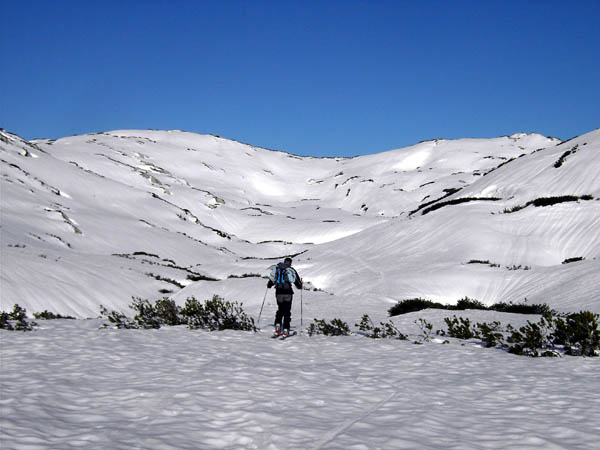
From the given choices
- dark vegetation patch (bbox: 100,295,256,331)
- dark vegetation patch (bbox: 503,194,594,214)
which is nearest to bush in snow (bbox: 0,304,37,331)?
dark vegetation patch (bbox: 100,295,256,331)

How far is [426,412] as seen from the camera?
20.8 feet

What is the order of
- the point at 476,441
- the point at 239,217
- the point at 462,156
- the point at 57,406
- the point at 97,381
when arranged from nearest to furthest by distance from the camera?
the point at 476,441, the point at 57,406, the point at 97,381, the point at 239,217, the point at 462,156

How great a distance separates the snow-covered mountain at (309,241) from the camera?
23.1m

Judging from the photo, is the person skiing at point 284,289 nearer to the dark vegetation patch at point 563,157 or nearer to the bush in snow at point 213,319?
the bush in snow at point 213,319

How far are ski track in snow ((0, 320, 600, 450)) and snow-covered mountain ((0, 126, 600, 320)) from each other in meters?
10.0

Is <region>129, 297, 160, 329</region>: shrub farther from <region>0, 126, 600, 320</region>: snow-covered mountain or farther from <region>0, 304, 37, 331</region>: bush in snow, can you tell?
<region>0, 126, 600, 320</region>: snow-covered mountain

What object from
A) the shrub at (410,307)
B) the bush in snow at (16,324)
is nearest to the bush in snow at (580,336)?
the shrub at (410,307)

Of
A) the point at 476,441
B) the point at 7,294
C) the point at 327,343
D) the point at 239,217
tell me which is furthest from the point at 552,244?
the point at 239,217

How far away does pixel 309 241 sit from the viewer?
73875 millimetres

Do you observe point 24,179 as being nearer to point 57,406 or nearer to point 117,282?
point 117,282

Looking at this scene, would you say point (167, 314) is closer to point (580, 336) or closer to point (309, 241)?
point (580, 336)

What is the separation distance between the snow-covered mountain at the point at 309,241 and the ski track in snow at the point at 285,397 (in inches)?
395

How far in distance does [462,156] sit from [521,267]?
107795 mm

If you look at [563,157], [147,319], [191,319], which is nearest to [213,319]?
[191,319]
